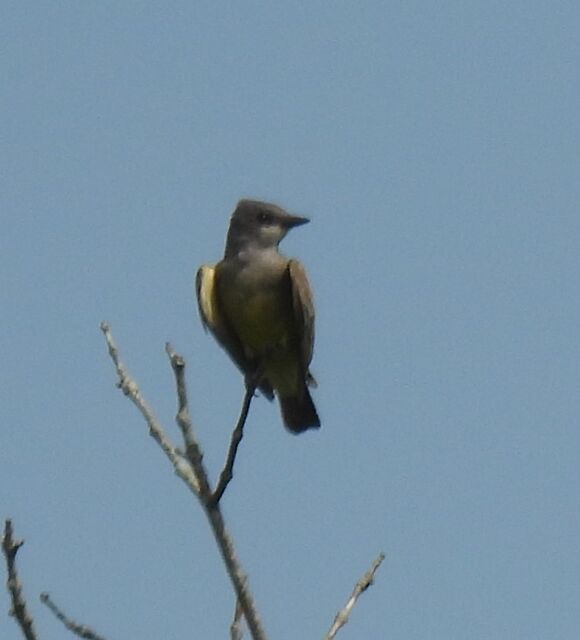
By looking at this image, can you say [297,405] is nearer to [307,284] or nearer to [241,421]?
[307,284]

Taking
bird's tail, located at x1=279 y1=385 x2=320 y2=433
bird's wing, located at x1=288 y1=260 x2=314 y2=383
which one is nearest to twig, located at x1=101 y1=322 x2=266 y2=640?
bird's wing, located at x1=288 y1=260 x2=314 y2=383

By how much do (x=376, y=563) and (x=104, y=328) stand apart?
5.00 feet

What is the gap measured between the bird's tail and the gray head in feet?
3.41

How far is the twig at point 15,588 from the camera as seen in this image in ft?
15.9

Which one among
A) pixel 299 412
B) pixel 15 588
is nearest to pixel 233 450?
pixel 15 588

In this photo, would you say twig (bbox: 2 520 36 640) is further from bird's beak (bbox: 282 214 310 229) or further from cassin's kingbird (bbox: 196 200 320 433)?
bird's beak (bbox: 282 214 310 229)

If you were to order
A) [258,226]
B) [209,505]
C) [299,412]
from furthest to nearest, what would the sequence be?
[258,226] < [299,412] < [209,505]

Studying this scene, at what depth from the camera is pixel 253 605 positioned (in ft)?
18.4

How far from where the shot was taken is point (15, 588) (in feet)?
16.3

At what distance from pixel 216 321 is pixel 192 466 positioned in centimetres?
359

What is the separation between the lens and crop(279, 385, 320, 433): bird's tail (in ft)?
31.6

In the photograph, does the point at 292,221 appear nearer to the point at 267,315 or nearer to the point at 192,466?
the point at 267,315

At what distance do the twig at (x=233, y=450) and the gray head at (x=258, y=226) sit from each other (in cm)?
312

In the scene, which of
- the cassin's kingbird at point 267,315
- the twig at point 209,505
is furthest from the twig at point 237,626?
the cassin's kingbird at point 267,315
